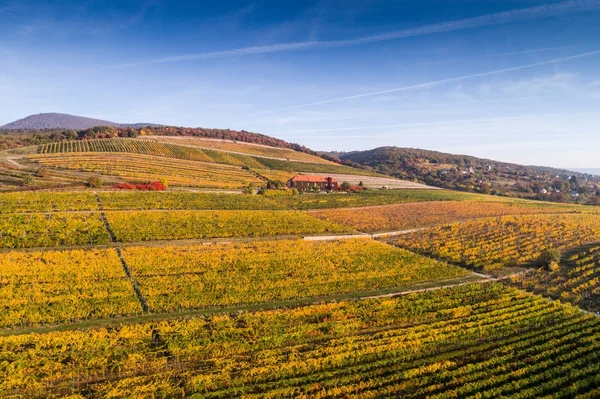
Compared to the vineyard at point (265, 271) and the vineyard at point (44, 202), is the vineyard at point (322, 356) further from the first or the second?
the vineyard at point (44, 202)

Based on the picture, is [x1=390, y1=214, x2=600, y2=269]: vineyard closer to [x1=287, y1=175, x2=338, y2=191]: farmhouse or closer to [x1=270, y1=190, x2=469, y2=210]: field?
[x1=270, y1=190, x2=469, y2=210]: field

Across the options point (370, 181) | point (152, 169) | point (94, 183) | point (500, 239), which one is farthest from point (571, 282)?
point (370, 181)

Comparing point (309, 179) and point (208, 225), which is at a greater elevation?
point (309, 179)

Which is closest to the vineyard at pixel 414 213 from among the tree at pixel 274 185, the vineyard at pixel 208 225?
the vineyard at pixel 208 225

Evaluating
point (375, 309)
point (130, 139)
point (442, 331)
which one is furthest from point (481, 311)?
point (130, 139)

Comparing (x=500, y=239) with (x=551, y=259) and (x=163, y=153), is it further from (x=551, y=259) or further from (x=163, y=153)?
(x=163, y=153)

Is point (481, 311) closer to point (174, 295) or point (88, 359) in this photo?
point (174, 295)
